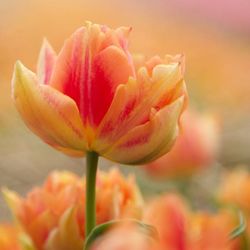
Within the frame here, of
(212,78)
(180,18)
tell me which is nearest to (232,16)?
(180,18)

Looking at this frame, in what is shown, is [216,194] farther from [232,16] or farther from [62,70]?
[232,16]

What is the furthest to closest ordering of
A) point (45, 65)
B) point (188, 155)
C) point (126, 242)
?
point (188, 155) → point (45, 65) → point (126, 242)

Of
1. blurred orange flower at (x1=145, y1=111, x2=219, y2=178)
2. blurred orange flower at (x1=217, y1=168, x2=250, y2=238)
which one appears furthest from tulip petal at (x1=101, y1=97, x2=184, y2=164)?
blurred orange flower at (x1=145, y1=111, x2=219, y2=178)

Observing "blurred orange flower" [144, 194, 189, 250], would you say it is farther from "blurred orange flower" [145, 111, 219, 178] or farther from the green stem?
"blurred orange flower" [145, 111, 219, 178]

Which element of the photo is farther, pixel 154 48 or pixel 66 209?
pixel 154 48

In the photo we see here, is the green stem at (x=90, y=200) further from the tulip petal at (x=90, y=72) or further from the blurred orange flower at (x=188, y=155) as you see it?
the blurred orange flower at (x=188, y=155)

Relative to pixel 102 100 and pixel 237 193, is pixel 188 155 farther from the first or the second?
pixel 102 100

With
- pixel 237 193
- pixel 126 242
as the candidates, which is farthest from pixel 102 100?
pixel 237 193
